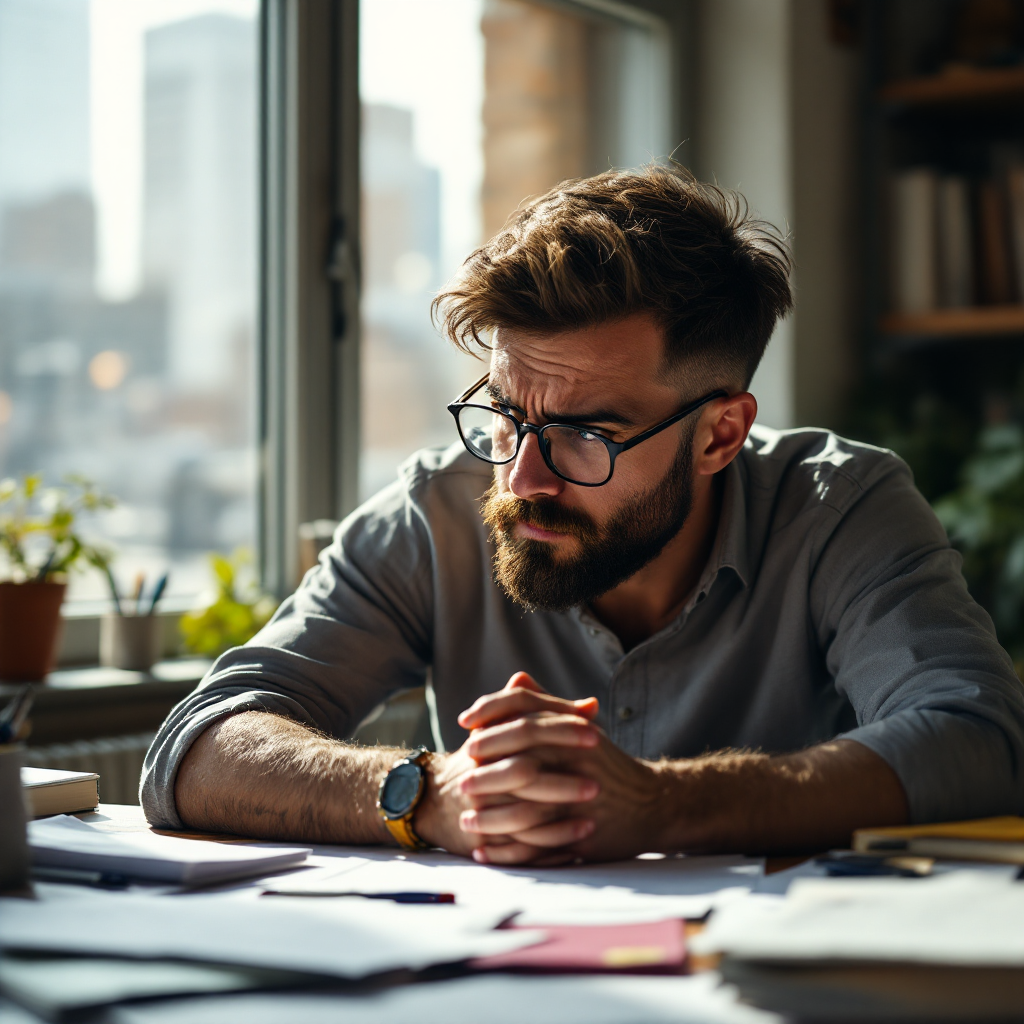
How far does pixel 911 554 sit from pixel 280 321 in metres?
1.41

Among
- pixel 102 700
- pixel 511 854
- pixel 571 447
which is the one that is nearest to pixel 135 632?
pixel 102 700

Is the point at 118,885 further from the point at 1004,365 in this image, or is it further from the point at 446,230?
the point at 1004,365

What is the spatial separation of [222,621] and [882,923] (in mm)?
1615

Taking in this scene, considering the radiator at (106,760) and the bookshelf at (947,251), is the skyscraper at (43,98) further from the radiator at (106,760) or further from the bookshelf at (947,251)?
the bookshelf at (947,251)

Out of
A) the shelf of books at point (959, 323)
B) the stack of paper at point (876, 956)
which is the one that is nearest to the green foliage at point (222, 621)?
the stack of paper at point (876, 956)

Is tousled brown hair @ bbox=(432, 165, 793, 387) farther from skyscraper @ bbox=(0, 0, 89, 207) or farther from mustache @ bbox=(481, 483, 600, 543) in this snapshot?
skyscraper @ bbox=(0, 0, 89, 207)

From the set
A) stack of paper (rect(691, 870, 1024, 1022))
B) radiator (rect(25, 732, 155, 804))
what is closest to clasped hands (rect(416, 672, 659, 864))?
stack of paper (rect(691, 870, 1024, 1022))

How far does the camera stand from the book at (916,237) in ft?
9.84

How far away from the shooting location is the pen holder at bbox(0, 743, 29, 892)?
88 centimetres

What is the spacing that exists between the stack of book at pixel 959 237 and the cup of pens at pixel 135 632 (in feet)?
6.58

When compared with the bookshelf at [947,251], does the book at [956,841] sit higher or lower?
lower

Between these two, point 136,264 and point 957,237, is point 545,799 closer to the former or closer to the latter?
point 136,264

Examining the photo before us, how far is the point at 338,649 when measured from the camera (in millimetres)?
1413

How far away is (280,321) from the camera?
2.36 metres
